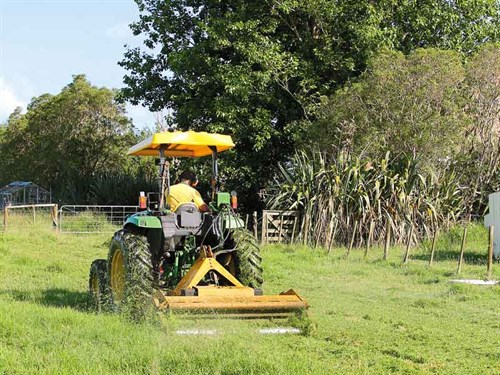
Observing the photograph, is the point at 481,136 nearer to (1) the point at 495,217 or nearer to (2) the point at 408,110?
(2) the point at 408,110

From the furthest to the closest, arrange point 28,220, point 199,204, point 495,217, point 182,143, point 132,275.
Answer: point 28,220
point 495,217
point 199,204
point 182,143
point 132,275

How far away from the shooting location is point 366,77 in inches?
858

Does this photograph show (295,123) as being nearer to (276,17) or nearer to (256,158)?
(256,158)

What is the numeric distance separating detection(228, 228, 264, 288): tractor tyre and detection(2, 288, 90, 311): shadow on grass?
1996 mm

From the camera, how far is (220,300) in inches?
316

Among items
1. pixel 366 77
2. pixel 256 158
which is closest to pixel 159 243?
pixel 366 77

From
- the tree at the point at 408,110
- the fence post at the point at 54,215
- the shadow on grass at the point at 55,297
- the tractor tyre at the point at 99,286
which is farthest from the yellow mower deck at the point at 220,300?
the fence post at the point at 54,215

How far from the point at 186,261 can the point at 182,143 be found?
5.02ft

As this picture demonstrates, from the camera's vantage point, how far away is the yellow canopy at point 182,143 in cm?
920

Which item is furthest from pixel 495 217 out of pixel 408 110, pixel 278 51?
pixel 278 51

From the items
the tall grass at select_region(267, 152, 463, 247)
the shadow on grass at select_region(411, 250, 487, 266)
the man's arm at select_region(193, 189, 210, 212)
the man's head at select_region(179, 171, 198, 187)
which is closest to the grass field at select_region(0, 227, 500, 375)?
the man's arm at select_region(193, 189, 210, 212)

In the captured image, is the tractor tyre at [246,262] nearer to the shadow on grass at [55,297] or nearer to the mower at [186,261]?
the mower at [186,261]

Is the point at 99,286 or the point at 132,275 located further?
the point at 99,286

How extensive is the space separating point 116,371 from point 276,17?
789 inches
